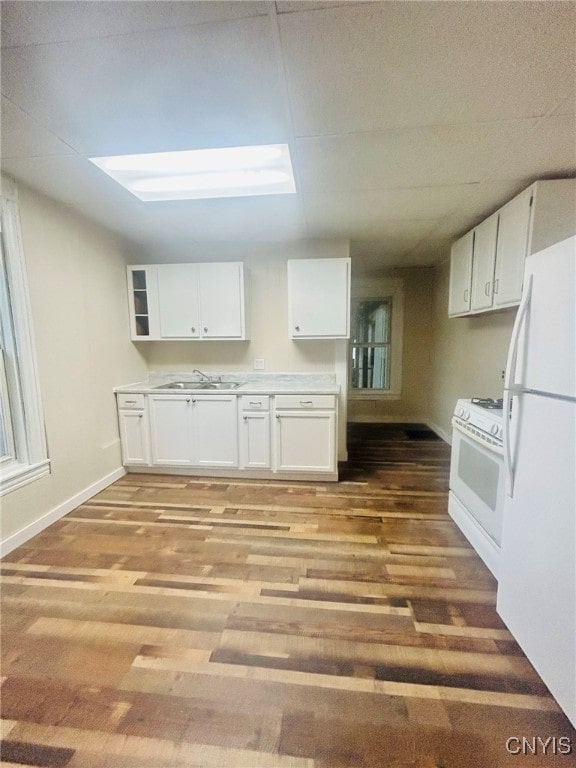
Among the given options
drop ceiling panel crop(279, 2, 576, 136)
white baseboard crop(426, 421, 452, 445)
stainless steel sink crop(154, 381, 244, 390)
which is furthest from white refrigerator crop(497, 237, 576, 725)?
white baseboard crop(426, 421, 452, 445)

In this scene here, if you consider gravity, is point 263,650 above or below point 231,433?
below

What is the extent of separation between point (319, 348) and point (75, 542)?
263 cm

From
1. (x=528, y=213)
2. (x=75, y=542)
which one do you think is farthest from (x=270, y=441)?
(x=528, y=213)

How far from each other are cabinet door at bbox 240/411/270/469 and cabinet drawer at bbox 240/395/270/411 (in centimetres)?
5

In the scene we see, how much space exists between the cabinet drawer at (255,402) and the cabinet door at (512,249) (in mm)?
2025

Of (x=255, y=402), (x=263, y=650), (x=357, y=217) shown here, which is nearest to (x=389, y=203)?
(x=357, y=217)

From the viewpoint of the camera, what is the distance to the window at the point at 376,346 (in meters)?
4.87

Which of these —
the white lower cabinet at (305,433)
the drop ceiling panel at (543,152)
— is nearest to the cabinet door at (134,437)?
the white lower cabinet at (305,433)

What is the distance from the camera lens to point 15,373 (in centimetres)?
214

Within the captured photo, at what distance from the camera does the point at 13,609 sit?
1603 millimetres

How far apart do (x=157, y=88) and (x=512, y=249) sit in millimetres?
2272

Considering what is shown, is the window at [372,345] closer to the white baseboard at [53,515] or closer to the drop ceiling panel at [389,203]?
the drop ceiling panel at [389,203]

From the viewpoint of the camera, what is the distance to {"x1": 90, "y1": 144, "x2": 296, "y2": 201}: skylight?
1.84 metres

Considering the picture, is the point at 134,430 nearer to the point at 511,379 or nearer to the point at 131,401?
the point at 131,401
